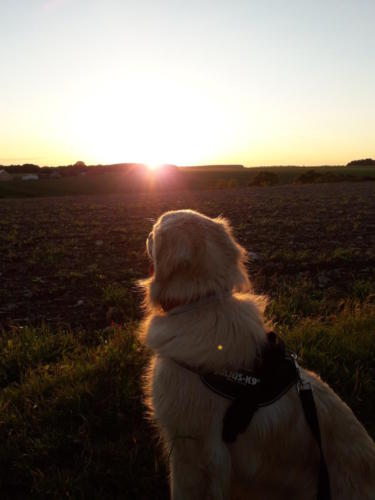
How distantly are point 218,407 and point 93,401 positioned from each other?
1.62m

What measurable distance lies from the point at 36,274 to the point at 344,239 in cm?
852

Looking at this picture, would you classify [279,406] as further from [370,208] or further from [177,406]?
[370,208]

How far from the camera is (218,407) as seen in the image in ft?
7.07

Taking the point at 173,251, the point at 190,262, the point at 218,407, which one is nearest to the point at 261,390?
the point at 218,407

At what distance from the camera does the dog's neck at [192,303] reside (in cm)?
232

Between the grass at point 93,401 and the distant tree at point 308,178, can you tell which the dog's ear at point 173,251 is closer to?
the grass at point 93,401

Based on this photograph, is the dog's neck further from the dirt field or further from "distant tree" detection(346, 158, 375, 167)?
"distant tree" detection(346, 158, 375, 167)

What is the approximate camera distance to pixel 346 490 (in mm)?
2016

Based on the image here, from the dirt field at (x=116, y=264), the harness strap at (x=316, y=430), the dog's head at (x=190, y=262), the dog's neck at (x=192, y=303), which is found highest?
the dog's head at (x=190, y=262)

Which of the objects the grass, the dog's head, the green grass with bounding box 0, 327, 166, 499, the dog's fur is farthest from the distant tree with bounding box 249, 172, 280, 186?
the dog's fur

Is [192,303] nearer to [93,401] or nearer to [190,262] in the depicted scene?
[190,262]

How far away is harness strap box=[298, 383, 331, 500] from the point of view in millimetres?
1993

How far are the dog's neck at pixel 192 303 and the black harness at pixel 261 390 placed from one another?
0.43 metres

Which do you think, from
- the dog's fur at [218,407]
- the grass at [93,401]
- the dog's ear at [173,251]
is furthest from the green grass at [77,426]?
the dog's ear at [173,251]
